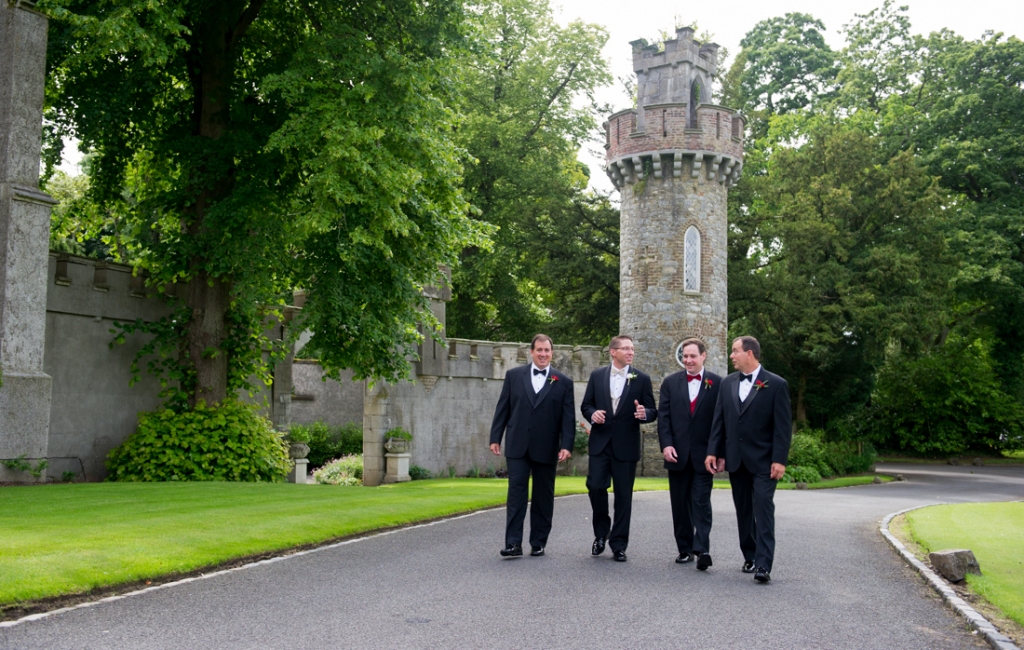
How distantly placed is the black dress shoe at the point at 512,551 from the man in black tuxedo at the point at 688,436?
1449 mm

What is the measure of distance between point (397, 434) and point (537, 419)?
44.7ft

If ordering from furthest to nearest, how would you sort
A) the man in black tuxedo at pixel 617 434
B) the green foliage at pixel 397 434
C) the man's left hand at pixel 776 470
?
the green foliage at pixel 397 434, the man in black tuxedo at pixel 617 434, the man's left hand at pixel 776 470

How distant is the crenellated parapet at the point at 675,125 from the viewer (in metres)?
27.3

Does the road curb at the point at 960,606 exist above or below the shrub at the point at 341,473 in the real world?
above

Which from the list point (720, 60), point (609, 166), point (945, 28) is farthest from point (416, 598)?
point (945, 28)

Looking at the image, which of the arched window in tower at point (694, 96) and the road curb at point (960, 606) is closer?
the road curb at point (960, 606)

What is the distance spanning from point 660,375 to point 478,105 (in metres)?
12.7

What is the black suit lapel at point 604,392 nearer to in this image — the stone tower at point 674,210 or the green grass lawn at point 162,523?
the green grass lawn at point 162,523

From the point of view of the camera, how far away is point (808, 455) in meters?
27.7

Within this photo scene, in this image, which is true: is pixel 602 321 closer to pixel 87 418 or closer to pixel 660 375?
pixel 660 375

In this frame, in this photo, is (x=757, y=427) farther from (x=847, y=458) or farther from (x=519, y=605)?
(x=847, y=458)

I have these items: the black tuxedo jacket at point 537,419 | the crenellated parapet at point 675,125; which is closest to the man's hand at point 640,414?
the black tuxedo jacket at point 537,419

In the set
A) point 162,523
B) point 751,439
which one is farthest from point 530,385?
point 162,523

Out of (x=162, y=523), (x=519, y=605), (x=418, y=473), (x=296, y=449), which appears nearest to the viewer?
(x=519, y=605)
